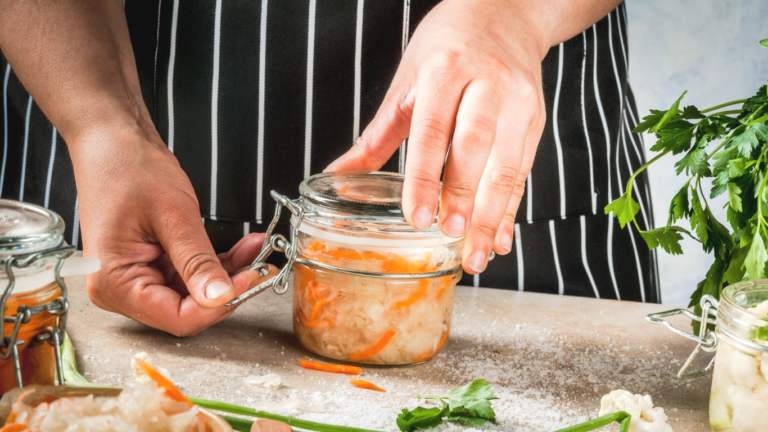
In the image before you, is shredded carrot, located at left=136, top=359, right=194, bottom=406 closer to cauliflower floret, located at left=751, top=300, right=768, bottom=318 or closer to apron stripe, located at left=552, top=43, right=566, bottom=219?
cauliflower floret, located at left=751, top=300, right=768, bottom=318

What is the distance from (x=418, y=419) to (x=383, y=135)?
47 centimetres

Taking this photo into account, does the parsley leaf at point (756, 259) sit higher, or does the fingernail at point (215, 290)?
the parsley leaf at point (756, 259)

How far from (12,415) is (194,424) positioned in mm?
118

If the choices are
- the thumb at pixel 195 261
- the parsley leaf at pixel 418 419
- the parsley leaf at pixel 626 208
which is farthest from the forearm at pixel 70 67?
the parsley leaf at pixel 626 208

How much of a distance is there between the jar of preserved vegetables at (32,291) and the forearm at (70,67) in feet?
1.79

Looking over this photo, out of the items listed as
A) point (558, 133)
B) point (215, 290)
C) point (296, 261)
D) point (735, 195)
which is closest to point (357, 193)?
point (296, 261)

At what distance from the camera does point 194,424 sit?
1.45 feet

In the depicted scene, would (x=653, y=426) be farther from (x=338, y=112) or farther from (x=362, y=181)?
(x=338, y=112)

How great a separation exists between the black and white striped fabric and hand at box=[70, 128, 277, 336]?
38cm

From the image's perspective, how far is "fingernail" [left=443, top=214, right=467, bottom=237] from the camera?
0.73 metres

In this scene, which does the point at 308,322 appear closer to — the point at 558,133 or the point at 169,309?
the point at 169,309

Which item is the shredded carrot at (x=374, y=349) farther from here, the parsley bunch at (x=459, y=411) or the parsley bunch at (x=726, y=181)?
the parsley bunch at (x=726, y=181)

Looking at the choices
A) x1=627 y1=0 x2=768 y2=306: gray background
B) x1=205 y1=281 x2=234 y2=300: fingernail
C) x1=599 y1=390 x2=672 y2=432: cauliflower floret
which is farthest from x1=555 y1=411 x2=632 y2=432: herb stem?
x1=627 y1=0 x2=768 y2=306: gray background

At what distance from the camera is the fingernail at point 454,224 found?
0.73 meters
